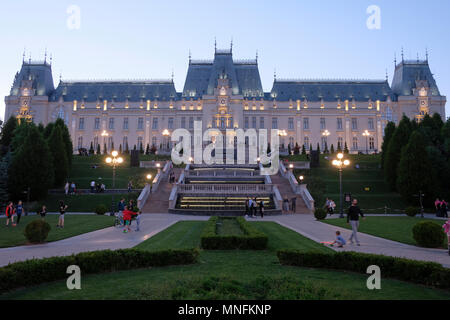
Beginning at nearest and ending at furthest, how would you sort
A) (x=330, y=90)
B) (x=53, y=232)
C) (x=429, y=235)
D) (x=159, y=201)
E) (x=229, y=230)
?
(x=429, y=235) → (x=53, y=232) → (x=229, y=230) → (x=159, y=201) → (x=330, y=90)

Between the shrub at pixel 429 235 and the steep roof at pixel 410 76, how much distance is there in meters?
82.2

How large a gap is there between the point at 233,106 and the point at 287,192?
4553 cm

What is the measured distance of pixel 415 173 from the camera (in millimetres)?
35188

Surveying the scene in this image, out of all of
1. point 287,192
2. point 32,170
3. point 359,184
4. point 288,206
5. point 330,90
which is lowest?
point 288,206

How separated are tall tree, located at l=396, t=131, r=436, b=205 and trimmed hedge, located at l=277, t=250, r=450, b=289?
1110 inches

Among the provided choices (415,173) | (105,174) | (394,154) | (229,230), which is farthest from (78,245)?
(394,154)

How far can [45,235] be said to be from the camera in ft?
48.3

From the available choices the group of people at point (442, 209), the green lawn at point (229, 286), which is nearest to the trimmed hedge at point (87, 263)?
the green lawn at point (229, 286)


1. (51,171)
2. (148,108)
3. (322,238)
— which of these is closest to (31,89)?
(148,108)

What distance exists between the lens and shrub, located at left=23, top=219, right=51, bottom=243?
14469mm

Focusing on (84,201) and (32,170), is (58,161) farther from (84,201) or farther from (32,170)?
(84,201)

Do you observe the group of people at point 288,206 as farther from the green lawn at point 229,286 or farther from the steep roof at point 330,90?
the steep roof at point 330,90

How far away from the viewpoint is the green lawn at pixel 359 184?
119 ft

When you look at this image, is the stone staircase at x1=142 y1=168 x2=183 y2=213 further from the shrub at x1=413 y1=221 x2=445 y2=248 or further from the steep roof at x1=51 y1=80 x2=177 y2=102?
the steep roof at x1=51 y1=80 x2=177 y2=102
